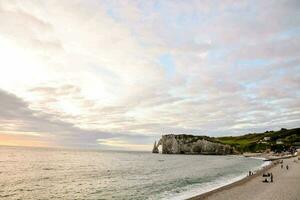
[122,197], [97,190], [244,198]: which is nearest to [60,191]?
[97,190]

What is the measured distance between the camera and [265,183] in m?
46.9

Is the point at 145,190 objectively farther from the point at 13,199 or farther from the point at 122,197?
the point at 13,199

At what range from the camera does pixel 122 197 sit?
3809 centimetres

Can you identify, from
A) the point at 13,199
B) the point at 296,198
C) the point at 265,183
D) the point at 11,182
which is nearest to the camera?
the point at 296,198

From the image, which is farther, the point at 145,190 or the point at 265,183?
the point at 265,183

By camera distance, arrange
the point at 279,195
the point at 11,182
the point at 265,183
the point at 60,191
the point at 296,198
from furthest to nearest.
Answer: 1. the point at 11,182
2. the point at 265,183
3. the point at 60,191
4. the point at 279,195
5. the point at 296,198

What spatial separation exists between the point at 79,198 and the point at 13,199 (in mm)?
7752

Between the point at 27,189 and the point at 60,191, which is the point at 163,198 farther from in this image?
the point at 27,189

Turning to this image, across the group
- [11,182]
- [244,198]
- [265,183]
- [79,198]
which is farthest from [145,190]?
[11,182]

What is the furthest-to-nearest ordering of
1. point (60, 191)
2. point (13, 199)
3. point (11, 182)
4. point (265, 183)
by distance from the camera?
point (11, 182) → point (265, 183) → point (60, 191) → point (13, 199)

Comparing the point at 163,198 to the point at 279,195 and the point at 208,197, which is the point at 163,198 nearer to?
the point at 208,197

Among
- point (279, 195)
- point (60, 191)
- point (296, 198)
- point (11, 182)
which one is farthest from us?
point (11, 182)

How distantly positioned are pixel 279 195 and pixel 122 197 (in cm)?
1818

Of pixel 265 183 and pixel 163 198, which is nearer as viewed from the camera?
pixel 163 198
